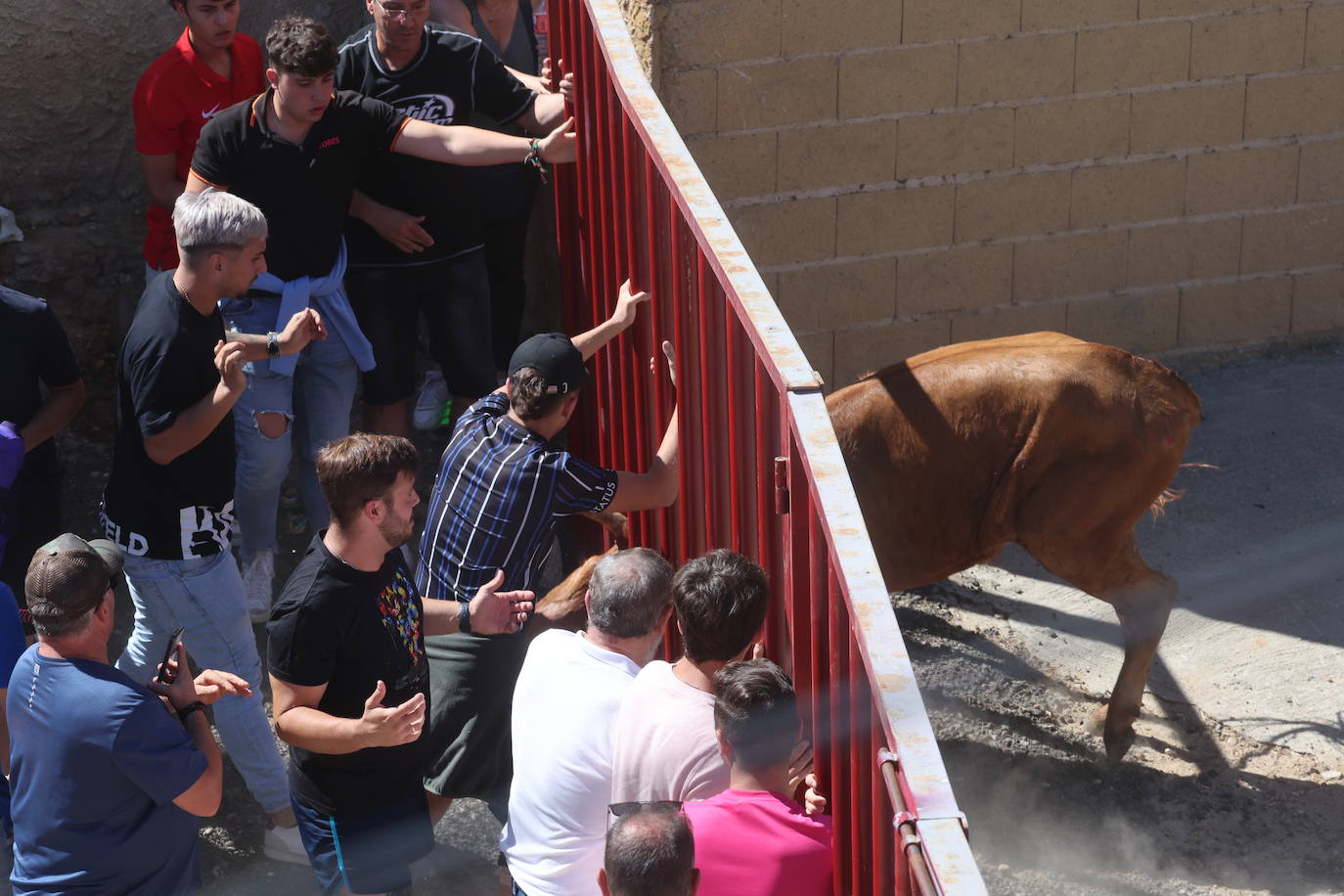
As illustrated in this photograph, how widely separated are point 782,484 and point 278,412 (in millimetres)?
2321

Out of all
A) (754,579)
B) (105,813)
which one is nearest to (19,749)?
(105,813)

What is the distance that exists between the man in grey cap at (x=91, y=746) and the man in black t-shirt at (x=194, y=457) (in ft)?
2.41

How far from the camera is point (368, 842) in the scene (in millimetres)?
3791

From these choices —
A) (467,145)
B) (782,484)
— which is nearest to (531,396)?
(782,484)

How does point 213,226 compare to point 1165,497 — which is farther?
point 1165,497

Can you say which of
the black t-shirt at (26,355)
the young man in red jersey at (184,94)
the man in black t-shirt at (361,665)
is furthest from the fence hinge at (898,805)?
the young man in red jersey at (184,94)

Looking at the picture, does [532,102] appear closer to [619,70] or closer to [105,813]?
[619,70]

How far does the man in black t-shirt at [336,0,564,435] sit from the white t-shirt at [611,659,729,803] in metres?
2.73

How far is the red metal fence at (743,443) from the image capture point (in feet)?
8.41

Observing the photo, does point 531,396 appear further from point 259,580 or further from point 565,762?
point 259,580

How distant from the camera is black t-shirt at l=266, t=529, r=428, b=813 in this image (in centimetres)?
349

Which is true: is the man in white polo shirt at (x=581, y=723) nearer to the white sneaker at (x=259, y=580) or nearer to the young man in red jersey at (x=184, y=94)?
the white sneaker at (x=259, y=580)

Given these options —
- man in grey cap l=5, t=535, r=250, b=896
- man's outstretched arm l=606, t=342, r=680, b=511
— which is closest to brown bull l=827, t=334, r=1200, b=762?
man's outstretched arm l=606, t=342, r=680, b=511

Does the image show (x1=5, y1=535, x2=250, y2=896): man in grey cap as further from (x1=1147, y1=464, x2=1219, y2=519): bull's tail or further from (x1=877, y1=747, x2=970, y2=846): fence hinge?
(x1=1147, y1=464, x2=1219, y2=519): bull's tail
